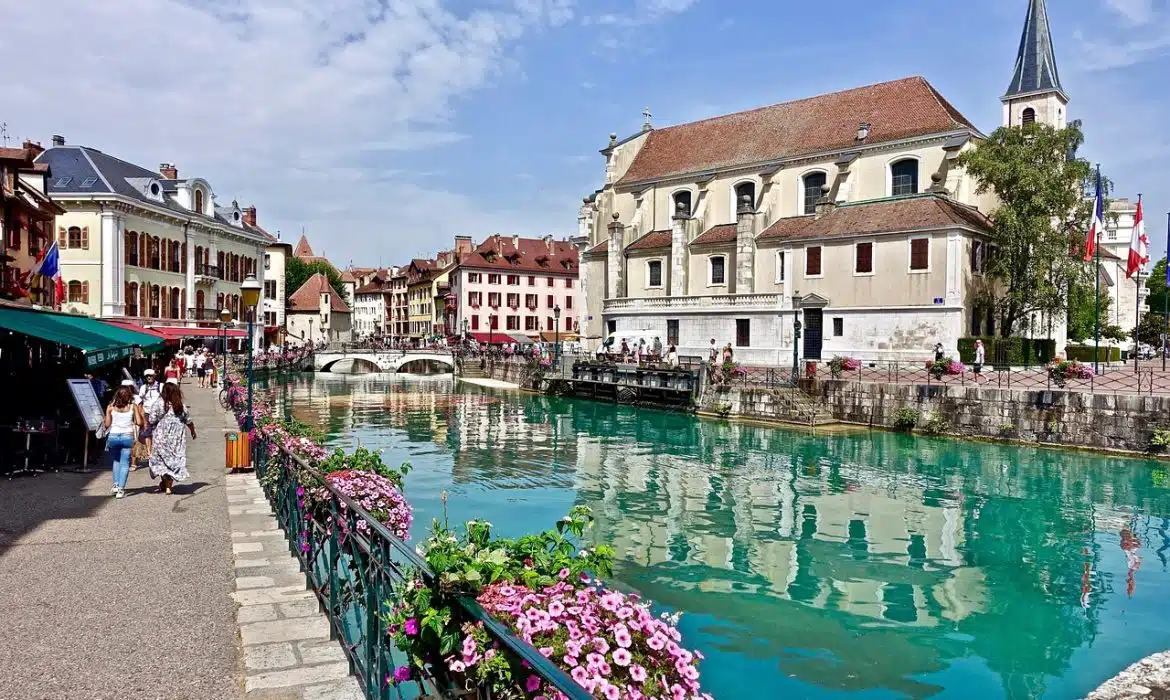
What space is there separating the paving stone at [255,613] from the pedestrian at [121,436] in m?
6.18

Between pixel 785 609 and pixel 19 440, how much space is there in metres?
13.3

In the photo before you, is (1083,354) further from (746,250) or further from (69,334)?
(69,334)

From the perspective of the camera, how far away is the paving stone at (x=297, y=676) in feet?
17.4

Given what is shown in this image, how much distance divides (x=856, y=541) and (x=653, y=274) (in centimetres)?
3883

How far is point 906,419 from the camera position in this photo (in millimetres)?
30594

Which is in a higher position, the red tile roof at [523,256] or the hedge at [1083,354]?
the red tile roof at [523,256]

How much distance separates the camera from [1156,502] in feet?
62.7

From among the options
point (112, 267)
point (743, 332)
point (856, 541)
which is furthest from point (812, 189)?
point (112, 267)

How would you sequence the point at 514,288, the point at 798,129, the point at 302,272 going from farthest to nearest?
the point at 302,272 → the point at 514,288 → the point at 798,129

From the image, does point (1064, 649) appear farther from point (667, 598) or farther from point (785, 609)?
point (667, 598)

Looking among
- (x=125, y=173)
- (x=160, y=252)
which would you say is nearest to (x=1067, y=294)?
(x=160, y=252)

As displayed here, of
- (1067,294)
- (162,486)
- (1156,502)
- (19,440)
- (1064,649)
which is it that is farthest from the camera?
(1067,294)

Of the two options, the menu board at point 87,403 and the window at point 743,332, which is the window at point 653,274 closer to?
the window at point 743,332

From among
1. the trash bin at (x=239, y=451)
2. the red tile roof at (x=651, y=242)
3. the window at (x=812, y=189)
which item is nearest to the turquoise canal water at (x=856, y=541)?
the trash bin at (x=239, y=451)
